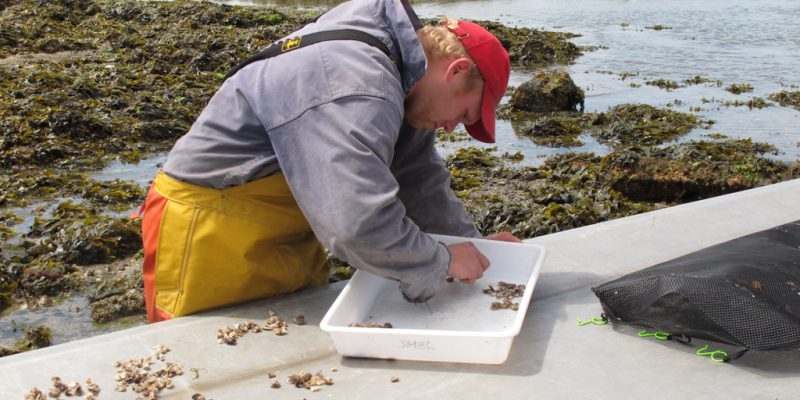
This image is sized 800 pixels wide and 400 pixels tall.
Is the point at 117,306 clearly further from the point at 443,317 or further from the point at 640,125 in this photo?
the point at 640,125

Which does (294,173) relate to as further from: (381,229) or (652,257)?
(652,257)

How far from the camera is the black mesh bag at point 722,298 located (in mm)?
2270

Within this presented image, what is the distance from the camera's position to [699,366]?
2.30 metres

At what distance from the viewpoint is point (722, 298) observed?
2.33 m

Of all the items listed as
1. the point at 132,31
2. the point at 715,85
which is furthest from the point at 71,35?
the point at 715,85

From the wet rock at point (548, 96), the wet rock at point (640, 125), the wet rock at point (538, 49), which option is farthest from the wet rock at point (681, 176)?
the wet rock at point (538, 49)

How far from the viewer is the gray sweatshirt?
7.02 ft

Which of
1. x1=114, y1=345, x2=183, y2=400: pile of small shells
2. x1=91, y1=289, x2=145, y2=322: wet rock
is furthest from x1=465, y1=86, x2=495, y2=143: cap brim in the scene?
x1=91, y1=289, x2=145, y2=322: wet rock

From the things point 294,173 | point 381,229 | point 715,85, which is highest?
point 294,173

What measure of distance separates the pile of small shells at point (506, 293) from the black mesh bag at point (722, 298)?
0.29 m

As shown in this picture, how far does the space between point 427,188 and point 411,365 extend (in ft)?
2.81

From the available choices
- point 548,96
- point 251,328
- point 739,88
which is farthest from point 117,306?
point 739,88

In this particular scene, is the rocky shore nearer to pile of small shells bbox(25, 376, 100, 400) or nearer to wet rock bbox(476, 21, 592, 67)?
pile of small shells bbox(25, 376, 100, 400)

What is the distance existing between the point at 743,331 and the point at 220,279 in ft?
5.52
